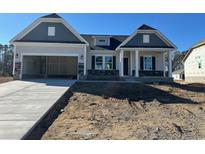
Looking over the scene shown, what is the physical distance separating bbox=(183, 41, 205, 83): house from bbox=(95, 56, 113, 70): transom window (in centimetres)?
1224

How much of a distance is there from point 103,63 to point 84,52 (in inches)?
152

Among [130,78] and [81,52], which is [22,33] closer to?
[81,52]

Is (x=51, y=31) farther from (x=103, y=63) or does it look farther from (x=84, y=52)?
(x=103, y=63)

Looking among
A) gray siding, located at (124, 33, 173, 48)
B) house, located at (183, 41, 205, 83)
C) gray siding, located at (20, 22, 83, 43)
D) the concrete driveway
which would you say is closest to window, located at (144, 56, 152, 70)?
gray siding, located at (124, 33, 173, 48)

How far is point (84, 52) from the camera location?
63.7 feet

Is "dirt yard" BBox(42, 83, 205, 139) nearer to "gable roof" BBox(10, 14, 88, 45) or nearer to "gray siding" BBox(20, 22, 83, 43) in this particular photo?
"gray siding" BBox(20, 22, 83, 43)

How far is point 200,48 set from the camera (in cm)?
2769

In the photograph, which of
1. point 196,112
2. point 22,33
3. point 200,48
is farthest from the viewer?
point 200,48

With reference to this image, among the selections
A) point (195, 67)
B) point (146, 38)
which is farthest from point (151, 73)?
point (195, 67)

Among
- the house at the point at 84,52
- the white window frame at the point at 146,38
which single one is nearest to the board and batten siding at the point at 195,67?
the house at the point at 84,52

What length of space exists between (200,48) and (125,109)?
71.9 ft
